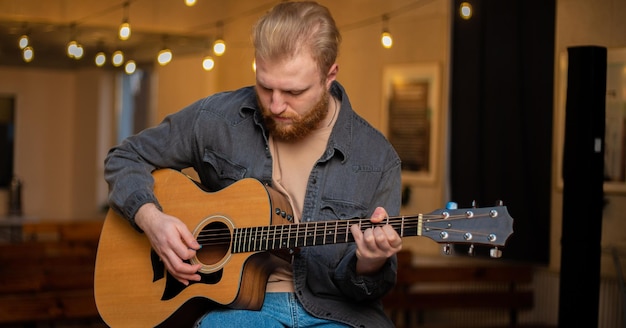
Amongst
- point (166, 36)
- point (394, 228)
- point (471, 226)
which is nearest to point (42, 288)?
point (394, 228)

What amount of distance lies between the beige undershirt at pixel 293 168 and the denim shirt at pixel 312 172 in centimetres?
3

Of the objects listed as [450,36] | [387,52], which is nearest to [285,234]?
[450,36]

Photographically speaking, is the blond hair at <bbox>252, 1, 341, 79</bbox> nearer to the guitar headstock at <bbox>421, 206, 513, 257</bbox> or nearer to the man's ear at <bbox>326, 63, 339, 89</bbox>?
the man's ear at <bbox>326, 63, 339, 89</bbox>

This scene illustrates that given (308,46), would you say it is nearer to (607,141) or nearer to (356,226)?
(356,226)

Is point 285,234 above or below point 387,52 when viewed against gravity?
below

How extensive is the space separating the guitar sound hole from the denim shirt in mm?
145

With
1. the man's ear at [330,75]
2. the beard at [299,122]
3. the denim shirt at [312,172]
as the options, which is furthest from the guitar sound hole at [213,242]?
the man's ear at [330,75]

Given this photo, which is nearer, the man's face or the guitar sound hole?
the man's face

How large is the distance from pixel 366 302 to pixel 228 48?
10053mm

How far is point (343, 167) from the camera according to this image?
9.03 feet

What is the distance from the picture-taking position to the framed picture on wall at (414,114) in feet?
29.0

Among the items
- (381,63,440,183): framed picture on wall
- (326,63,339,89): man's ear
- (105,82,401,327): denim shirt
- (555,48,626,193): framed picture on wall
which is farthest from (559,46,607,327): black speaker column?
(381,63,440,183): framed picture on wall

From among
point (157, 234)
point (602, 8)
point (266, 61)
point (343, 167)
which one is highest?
point (602, 8)

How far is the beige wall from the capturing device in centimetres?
535
